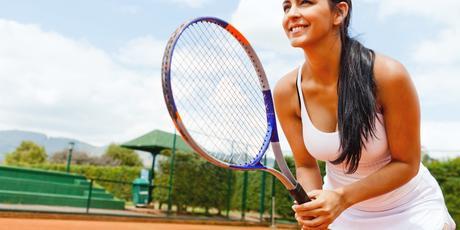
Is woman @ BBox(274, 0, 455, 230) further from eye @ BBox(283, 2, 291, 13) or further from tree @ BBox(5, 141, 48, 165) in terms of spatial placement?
tree @ BBox(5, 141, 48, 165)

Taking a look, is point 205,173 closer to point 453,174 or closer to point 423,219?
point 453,174

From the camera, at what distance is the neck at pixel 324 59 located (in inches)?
72.6

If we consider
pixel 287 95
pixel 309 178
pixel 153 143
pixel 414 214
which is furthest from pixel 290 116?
pixel 153 143

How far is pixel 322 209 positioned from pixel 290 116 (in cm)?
52

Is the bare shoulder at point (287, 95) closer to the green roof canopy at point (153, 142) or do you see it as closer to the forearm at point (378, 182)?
the forearm at point (378, 182)

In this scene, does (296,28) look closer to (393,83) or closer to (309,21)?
(309,21)

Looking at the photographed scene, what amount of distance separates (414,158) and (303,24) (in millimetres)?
635

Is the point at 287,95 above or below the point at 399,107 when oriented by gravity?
above

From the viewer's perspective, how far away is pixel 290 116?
216 cm

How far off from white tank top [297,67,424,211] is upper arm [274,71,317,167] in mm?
72

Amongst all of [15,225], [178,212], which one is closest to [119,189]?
[178,212]

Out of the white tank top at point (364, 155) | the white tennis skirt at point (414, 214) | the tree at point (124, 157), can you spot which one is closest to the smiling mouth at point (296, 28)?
the white tank top at point (364, 155)

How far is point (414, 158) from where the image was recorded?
6.04 feet

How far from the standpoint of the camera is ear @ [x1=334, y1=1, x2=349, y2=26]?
1.83 metres
